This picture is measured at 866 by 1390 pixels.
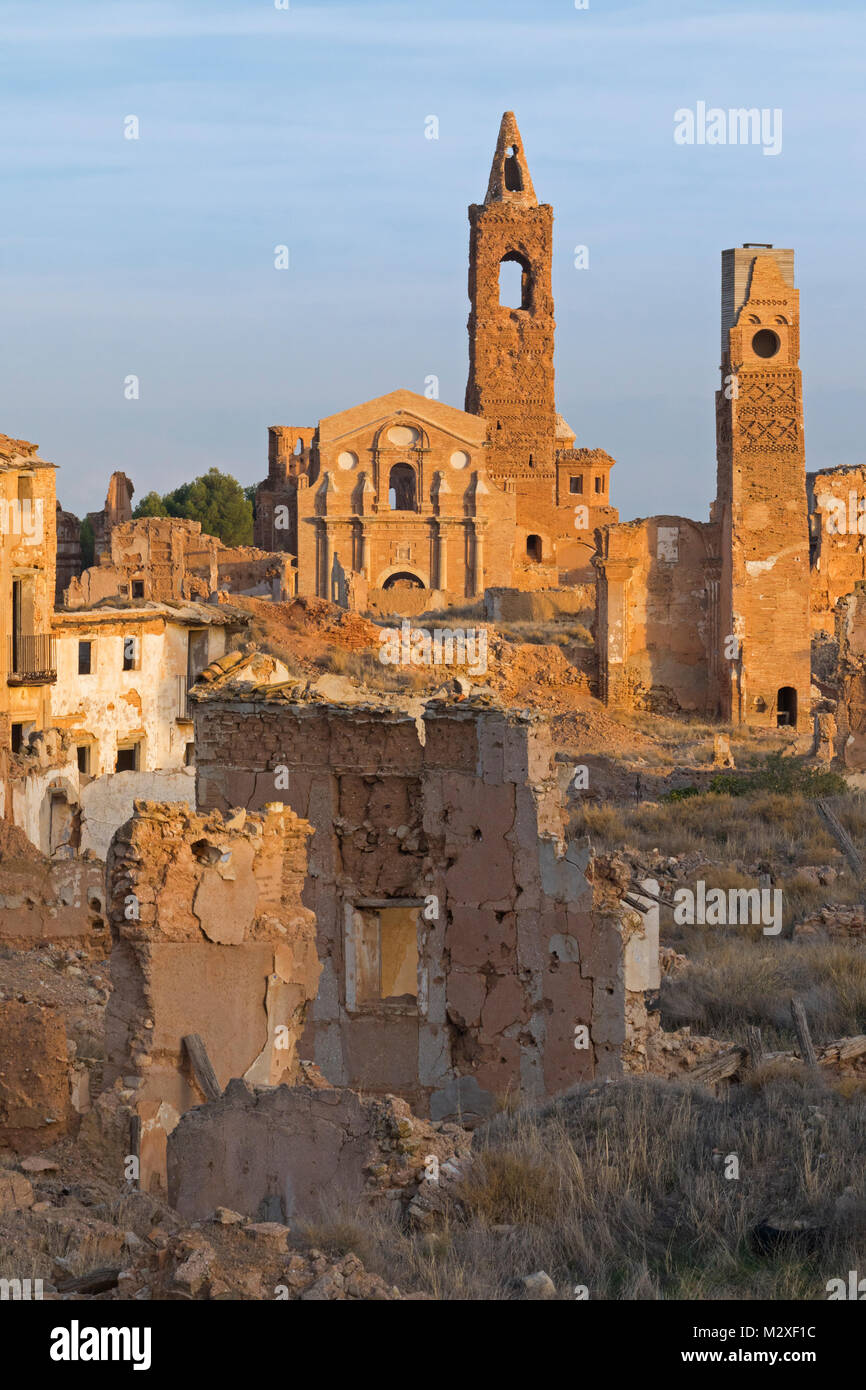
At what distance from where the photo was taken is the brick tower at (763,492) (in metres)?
32.9

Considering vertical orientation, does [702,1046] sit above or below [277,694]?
below

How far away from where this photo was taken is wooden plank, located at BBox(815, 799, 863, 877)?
738 inches

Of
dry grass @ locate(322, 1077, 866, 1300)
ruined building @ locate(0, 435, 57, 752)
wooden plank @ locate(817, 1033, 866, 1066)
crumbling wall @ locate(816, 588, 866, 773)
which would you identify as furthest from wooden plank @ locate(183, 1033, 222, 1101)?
ruined building @ locate(0, 435, 57, 752)

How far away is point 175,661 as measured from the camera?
3188cm

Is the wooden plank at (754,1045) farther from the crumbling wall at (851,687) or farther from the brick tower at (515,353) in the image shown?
the brick tower at (515,353)

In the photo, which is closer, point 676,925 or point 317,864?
point 317,864

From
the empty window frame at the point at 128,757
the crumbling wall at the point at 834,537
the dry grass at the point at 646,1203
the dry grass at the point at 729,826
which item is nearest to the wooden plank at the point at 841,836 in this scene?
the dry grass at the point at 729,826

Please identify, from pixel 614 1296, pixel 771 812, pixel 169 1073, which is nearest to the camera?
pixel 614 1296

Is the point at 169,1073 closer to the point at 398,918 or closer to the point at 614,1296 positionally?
the point at 614,1296

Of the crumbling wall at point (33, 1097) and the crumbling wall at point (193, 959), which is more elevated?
the crumbling wall at point (193, 959)

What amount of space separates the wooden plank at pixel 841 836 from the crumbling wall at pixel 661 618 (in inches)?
482

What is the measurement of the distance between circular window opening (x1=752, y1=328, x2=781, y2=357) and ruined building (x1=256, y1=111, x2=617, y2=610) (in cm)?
1868

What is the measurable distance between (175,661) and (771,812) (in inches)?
553
